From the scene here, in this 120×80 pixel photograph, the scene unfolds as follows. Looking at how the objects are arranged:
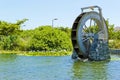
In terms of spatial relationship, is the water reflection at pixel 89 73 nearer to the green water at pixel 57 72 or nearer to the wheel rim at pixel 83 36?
the green water at pixel 57 72

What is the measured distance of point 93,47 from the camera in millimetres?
35062

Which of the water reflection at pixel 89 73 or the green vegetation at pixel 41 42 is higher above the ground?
the green vegetation at pixel 41 42

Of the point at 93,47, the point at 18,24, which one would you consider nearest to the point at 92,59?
the point at 93,47

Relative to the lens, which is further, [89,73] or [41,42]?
[41,42]

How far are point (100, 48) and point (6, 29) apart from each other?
2307cm

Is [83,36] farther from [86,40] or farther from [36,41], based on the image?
[36,41]

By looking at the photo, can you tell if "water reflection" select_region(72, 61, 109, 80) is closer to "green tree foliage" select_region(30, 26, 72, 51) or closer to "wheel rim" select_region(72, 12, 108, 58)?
"wheel rim" select_region(72, 12, 108, 58)

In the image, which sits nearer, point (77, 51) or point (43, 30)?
point (77, 51)

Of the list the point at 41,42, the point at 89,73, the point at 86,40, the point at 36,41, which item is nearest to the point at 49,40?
the point at 41,42

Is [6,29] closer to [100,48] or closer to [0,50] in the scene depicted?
[0,50]

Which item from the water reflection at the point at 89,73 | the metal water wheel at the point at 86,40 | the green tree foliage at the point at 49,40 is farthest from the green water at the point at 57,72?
the green tree foliage at the point at 49,40

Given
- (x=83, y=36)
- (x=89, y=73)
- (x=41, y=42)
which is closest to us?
(x=89, y=73)

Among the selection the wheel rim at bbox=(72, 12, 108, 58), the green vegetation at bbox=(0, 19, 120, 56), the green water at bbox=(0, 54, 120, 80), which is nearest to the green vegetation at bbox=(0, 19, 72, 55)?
the green vegetation at bbox=(0, 19, 120, 56)

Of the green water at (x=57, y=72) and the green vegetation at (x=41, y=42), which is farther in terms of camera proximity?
the green vegetation at (x=41, y=42)
